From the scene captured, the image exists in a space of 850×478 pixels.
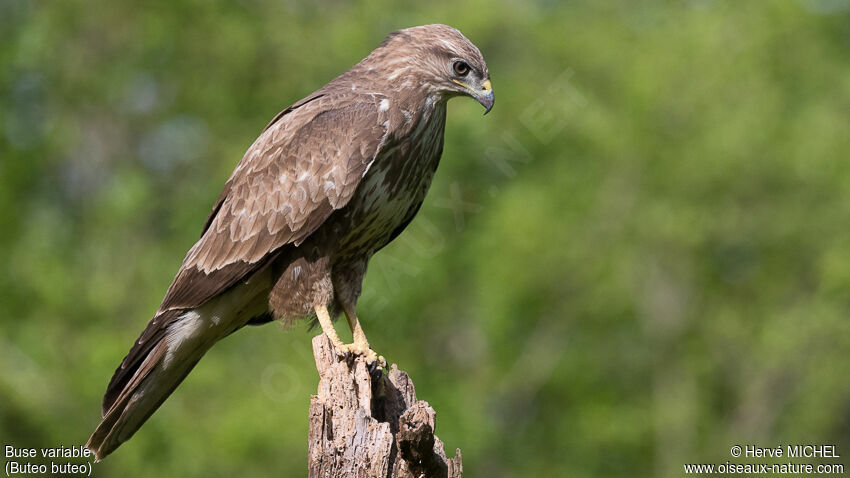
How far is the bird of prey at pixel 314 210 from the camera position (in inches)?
203

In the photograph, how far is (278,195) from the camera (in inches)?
207

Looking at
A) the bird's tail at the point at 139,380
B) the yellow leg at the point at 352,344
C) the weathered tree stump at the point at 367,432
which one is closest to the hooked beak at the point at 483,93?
the yellow leg at the point at 352,344

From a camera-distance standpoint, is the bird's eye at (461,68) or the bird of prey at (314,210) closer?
the bird of prey at (314,210)

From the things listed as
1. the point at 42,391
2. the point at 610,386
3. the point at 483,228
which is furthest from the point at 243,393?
the point at 610,386

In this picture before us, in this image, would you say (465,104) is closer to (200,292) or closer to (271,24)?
(271,24)

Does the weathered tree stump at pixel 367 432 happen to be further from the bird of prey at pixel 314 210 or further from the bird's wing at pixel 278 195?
the bird's wing at pixel 278 195

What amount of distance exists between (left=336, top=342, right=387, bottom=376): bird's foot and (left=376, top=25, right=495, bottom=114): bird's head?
1.45m

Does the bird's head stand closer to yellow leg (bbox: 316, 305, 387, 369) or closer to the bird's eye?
the bird's eye

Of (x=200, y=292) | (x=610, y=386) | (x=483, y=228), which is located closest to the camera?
(x=200, y=292)

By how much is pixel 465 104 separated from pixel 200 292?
8.55 m

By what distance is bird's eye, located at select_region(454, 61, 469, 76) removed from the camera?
544cm

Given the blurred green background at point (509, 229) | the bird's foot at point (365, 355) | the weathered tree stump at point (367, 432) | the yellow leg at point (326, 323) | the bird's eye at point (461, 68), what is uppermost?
the blurred green background at point (509, 229)

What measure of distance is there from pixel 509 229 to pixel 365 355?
34.7ft

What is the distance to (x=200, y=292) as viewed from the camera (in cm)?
532
